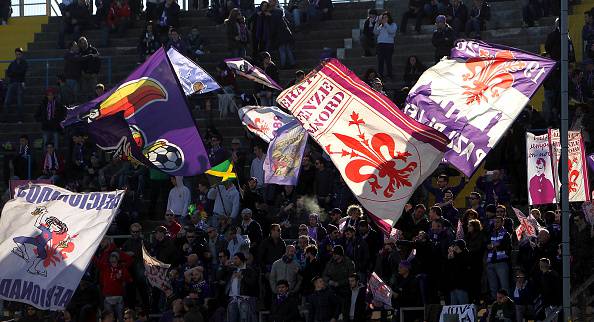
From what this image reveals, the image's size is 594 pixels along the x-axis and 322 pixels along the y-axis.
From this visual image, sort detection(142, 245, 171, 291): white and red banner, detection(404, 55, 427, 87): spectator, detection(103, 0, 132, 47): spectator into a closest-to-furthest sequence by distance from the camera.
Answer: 1. detection(142, 245, 171, 291): white and red banner
2. detection(404, 55, 427, 87): spectator
3. detection(103, 0, 132, 47): spectator

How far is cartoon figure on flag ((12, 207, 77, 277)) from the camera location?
28125 mm

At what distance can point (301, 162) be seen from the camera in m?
32.3

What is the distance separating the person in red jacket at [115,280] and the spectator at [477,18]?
10445 mm

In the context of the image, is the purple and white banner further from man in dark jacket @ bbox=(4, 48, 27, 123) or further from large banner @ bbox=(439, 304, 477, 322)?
large banner @ bbox=(439, 304, 477, 322)

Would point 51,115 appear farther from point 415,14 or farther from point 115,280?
point 115,280

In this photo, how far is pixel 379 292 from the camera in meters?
28.0

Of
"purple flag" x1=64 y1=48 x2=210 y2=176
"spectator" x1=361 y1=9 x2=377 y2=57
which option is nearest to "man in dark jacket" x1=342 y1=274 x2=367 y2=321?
"purple flag" x1=64 y1=48 x2=210 y2=176

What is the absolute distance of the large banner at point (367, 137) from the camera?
80.8ft

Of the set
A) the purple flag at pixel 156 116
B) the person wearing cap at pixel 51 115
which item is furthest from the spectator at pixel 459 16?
the purple flag at pixel 156 116

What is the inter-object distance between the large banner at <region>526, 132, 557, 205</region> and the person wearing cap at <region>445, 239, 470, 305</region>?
1525 millimetres

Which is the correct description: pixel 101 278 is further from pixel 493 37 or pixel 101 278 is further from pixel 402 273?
pixel 493 37

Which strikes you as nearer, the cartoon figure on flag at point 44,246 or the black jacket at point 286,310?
the cartoon figure on flag at point 44,246

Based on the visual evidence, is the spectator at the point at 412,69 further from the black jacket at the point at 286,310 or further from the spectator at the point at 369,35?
the black jacket at the point at 286,310

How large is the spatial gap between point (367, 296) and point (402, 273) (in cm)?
65
